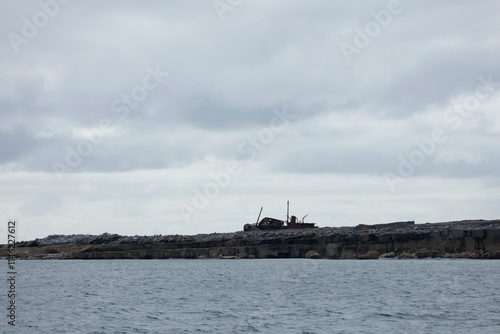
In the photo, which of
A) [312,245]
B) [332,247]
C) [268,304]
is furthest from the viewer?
[312,245]

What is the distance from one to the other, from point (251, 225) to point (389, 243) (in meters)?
39.4

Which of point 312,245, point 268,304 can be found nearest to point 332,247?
point 312,245

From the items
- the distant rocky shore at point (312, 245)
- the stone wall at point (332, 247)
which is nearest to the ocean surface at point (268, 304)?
the stone wall at point (332, 247)

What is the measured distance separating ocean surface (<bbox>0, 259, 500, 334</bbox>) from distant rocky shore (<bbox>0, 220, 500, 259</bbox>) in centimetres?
2299

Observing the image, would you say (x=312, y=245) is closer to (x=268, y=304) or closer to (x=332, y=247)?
(x=332, y=247)

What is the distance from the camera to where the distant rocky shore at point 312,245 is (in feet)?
294

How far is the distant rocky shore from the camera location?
89688 mm

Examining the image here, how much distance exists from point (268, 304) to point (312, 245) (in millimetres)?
61141

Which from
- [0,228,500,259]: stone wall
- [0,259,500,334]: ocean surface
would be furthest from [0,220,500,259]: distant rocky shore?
[0,259,500,334]: ocean surface

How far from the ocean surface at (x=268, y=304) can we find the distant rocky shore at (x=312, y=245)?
2299 cm

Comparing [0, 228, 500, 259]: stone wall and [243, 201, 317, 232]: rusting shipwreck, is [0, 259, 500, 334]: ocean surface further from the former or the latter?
[243, 201, 317, 232]: rusting shipwreck

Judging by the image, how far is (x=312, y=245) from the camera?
337 feet

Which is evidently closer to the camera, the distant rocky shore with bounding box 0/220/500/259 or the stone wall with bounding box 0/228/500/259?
the stone wall with bounding box 0/228/500/259

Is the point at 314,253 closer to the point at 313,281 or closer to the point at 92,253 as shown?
the point at 313,281
